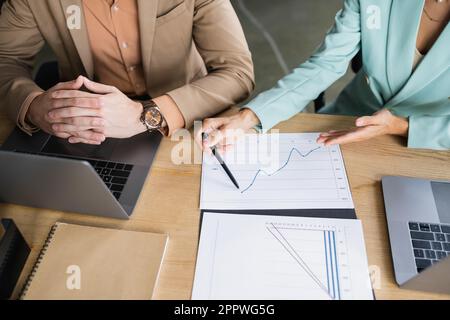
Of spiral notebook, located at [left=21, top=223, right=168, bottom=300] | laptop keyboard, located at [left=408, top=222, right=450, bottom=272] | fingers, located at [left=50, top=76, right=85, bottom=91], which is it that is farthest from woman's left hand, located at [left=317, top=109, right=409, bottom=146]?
fingers, located at [left=50, top=76, right=85, bottom=91]

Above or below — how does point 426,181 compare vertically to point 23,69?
below

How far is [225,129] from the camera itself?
33.8 inches

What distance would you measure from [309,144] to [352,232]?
241mm

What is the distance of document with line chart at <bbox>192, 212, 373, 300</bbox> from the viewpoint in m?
0.62

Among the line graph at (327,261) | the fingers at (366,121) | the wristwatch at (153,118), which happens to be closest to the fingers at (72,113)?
the wristwatch at (153,118)

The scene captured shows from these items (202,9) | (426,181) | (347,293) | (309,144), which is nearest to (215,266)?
(347,293)

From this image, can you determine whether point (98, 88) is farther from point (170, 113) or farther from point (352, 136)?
point (352, 136)

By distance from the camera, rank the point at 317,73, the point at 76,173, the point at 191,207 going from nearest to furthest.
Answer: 1. the point at 76,173
2. the point at 191,207
3. the point at 317,73

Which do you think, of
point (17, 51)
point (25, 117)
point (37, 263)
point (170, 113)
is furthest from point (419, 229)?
point (17, 51)

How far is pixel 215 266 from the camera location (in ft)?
2.13

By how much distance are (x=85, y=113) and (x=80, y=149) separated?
0.09m

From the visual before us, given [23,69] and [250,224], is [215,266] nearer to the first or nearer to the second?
[250,224]

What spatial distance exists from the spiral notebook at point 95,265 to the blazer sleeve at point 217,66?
1.11ft
